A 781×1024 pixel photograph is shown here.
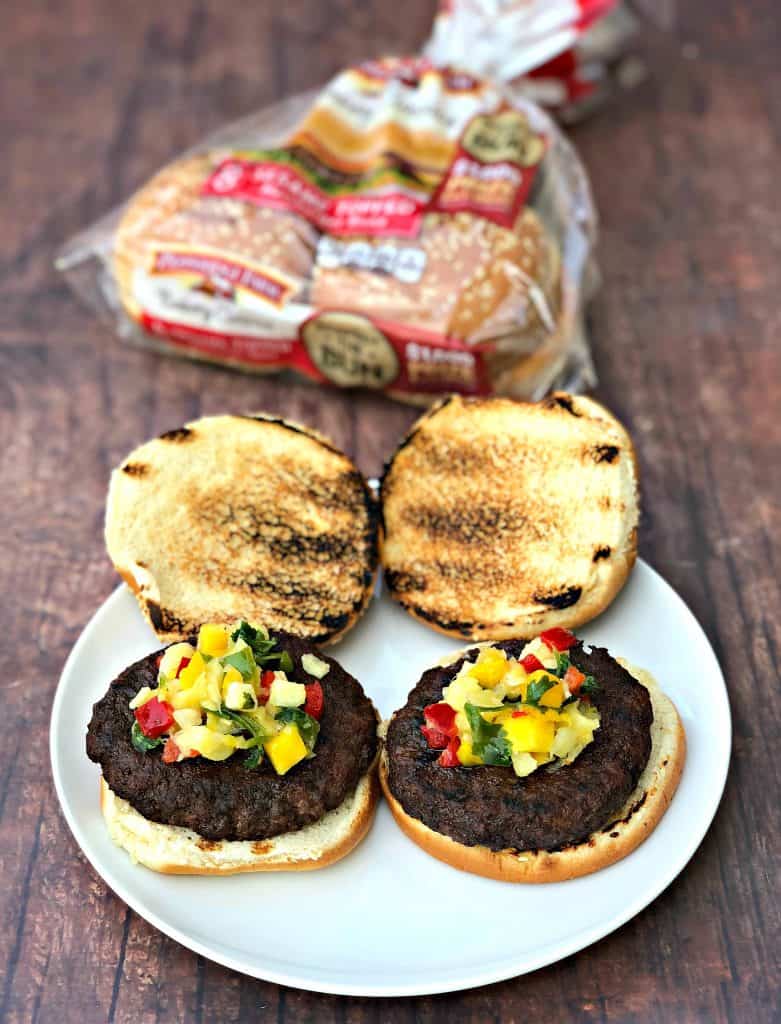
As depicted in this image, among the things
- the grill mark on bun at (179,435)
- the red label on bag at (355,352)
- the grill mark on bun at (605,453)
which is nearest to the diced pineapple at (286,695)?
the grill mark on bun at (179,435)

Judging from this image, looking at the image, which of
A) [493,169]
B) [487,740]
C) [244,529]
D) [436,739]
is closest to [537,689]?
[487,740]

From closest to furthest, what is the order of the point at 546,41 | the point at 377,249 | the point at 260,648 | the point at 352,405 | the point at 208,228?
the point at 260,648
the point at 377,249
the point at 208,228
the point at 352,405
the point at 546,41

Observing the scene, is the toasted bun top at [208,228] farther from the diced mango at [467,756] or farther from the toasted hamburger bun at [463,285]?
the diced mango at [467,756]

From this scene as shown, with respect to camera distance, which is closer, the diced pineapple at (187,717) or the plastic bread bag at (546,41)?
the diced pineapple at (187,717)

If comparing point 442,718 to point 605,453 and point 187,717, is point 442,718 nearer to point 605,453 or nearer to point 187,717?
point 187,717

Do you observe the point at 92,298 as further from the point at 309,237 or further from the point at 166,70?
the point at 166,70

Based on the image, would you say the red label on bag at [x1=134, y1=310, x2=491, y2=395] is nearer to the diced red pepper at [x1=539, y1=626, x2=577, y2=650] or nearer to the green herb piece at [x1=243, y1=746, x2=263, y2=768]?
the diced red pepper at [x1=539, y1=626, x2=577, y2=650]
